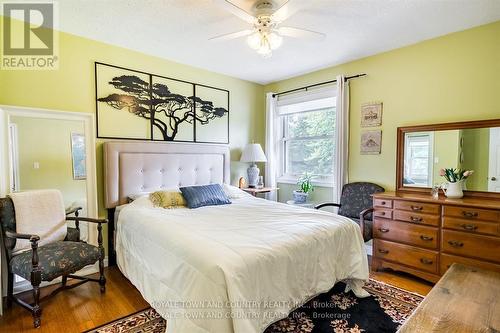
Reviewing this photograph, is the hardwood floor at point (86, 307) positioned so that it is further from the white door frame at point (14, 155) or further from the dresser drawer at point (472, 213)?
the white door frame at point (14, 155)

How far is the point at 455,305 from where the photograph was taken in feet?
4.80

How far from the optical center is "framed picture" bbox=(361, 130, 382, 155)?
11.3ft

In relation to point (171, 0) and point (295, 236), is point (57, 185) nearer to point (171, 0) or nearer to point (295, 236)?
point (171, 0)

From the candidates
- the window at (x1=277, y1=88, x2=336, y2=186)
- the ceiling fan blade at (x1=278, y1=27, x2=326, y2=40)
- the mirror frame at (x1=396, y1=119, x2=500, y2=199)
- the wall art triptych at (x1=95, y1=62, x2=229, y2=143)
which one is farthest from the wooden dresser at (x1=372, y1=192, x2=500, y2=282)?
the wall art triptych at (x1=95, y1=62, x2=229, y2=143)

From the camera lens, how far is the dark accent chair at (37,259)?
201 cm

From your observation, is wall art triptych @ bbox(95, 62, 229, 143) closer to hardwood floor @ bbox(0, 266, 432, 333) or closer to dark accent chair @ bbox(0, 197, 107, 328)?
dark accent chair @ bbox(0, 197, 107, 328)

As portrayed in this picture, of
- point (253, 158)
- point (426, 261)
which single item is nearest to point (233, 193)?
point (253, 158)

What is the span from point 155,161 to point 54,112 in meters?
1.15

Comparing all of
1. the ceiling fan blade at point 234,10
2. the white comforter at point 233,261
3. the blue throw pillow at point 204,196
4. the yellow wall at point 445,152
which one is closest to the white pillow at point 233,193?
the blue throw pillow at point 204,196

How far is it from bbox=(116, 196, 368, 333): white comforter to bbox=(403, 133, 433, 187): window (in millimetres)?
1335

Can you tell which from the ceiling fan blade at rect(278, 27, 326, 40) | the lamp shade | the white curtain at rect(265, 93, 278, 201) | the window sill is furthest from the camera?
the white curtain at rect(265, 93, 278, 201)

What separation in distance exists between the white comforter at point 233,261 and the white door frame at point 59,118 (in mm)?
514

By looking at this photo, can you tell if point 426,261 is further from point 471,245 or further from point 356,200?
point 356,200

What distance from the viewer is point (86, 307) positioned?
2.27 metres
